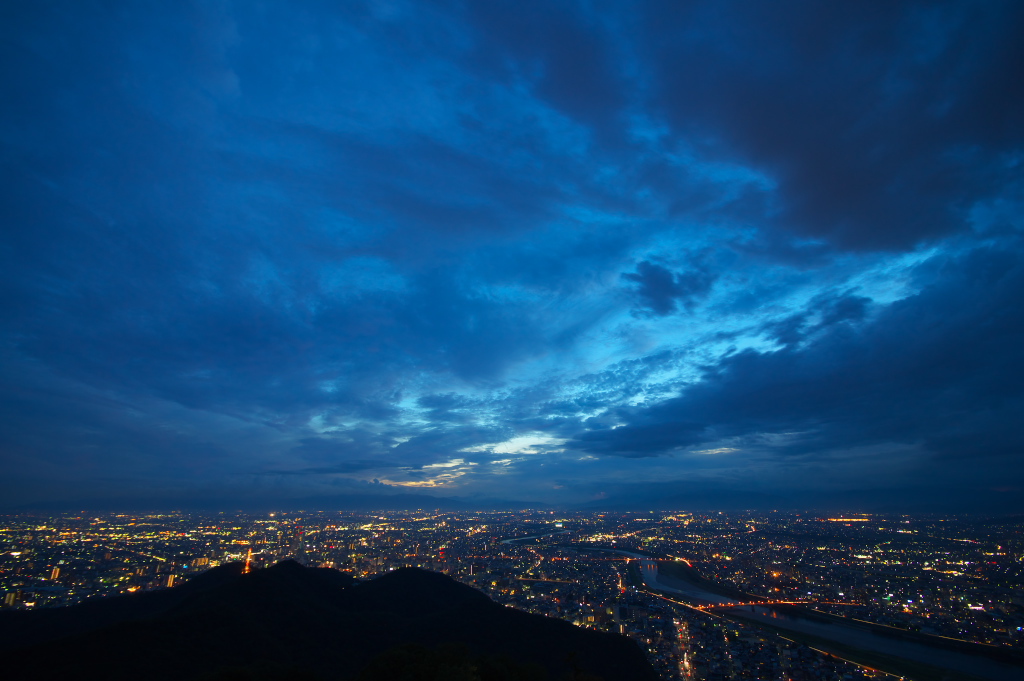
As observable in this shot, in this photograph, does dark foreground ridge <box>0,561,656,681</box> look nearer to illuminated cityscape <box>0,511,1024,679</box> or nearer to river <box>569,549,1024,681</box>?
illuminated cityscape <box>0,511,1024,679</box>

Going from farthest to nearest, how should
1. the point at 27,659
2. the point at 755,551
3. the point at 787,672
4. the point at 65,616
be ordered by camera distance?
the point at 755,551, the point at 65,616, the point at 787,672, the point at 27,659

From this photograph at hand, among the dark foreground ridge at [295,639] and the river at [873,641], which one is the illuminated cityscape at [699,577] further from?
the dark foreground ridge at [295,639]

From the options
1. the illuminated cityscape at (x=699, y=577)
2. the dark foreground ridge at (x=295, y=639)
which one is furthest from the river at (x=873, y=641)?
the dark foreground ridge at (x=295, y=639)

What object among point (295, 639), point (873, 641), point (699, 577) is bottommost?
point (699, 577)

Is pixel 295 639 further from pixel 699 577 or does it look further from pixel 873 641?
pixel 699 577

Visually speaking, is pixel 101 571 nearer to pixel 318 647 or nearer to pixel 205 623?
pixel 205 623

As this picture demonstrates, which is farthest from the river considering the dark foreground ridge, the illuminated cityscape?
the dark foreground ridge

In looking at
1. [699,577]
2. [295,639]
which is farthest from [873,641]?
[295,639]

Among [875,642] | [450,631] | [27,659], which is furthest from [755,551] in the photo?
[27,659]

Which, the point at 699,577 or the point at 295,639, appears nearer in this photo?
the point at 295,639
